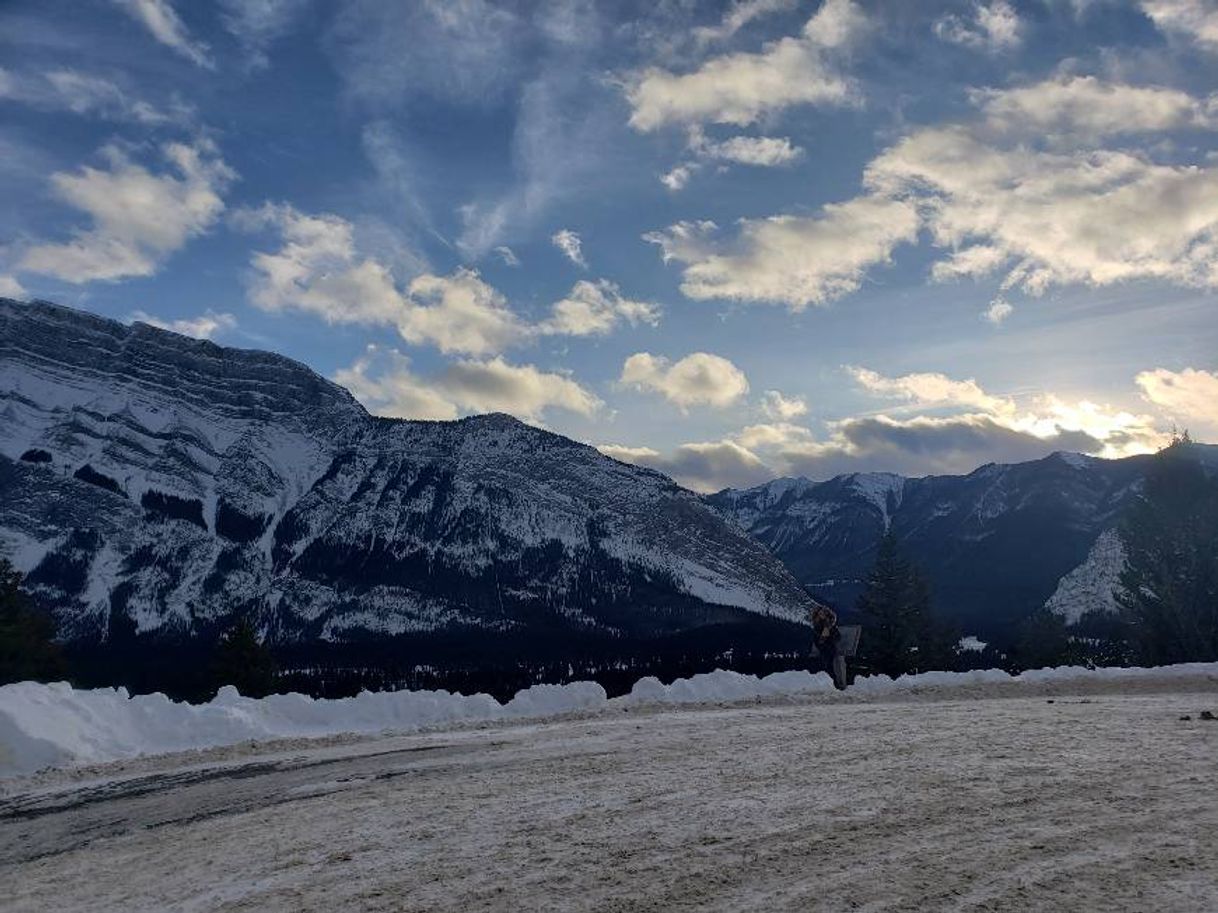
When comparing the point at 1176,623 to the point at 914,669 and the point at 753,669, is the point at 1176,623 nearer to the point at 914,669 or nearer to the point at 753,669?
the point at 914,669

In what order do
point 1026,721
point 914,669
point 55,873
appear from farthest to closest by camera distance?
point 914,669 → point 1026,721 → point 55,873

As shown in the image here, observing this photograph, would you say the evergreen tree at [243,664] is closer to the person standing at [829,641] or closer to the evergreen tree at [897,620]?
the evergreen tree at [897,620]

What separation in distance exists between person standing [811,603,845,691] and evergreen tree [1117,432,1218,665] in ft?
76.5

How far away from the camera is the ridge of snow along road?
15336mm

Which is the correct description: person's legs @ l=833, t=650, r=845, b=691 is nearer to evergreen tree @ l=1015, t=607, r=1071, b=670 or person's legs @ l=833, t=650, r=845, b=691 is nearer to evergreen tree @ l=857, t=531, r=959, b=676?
evergreen tree @ l=857, t=531, r=959, b=676

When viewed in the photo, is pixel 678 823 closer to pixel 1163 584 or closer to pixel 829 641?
Answer: pixel 829 641

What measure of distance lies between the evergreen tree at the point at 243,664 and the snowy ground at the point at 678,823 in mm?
41164

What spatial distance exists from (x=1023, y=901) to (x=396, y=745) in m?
11.7

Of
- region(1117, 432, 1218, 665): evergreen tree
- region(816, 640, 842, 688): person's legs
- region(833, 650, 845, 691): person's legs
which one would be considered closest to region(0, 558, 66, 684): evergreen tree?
region(816, 640, 842, 688): person's legs

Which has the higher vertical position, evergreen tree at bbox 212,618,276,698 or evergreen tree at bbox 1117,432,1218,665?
evergreen tree at bbox 1117,432,1218,665

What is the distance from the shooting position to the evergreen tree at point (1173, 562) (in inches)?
1486

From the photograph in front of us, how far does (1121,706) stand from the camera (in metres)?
14.5

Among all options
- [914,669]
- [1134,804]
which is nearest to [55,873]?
[1134,804]

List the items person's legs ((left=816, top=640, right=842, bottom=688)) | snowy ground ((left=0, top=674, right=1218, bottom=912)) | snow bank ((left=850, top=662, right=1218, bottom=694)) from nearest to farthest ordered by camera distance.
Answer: snowy ground ((left=0, top=674, right=1218, bottom=912))
snow bank ((left=850, top=662, right=1218, bottom=694))
person's legs ((left=816, top=640, right=842, bottom=688))
